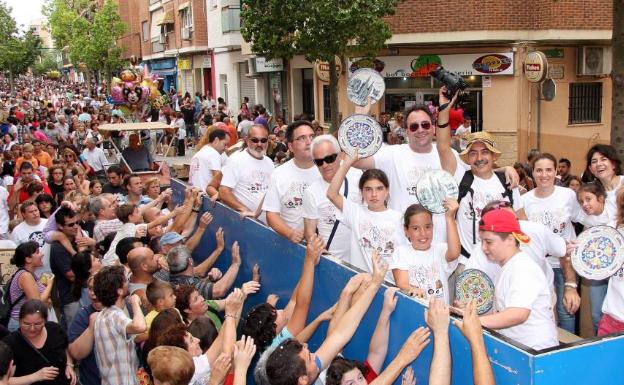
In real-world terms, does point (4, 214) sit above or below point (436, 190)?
below

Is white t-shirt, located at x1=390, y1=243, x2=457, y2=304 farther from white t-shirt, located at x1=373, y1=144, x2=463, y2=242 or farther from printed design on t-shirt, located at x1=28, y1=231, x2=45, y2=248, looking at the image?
printed design on t-shirt, located at x1=28, y1=231, x2=45, y2=248

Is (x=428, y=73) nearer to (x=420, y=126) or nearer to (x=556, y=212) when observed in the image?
(x=556, y=212)

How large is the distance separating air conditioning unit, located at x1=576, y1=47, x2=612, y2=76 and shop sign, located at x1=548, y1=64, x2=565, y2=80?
0.45 m

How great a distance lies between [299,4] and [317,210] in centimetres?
1059

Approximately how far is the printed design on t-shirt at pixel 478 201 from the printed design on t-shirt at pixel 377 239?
0.69 m

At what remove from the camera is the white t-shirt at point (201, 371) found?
412 centimetres

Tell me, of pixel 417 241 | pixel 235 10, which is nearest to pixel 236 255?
pixel 417 241

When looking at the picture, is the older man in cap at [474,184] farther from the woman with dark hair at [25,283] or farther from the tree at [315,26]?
the tree at [315,26]

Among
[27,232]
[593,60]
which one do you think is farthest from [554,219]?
Answer: [593,60]

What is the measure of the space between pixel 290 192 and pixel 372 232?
48.7 inches

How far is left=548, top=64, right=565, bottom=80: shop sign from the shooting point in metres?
18.4

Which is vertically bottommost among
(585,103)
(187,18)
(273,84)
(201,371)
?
(201,371)

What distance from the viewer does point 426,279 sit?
4.51 m

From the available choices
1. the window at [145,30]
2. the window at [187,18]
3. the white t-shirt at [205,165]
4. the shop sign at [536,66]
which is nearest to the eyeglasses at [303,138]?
the white t-shirt at [205,165]
